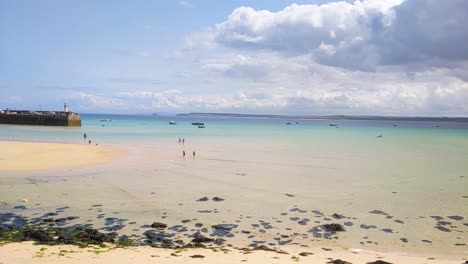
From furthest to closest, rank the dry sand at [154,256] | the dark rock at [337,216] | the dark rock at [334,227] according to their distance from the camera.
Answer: the dark rock at [337,216]
the dark rock at [334,227]
the dry sand at [154,256]

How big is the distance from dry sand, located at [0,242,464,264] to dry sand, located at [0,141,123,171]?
2080 cm

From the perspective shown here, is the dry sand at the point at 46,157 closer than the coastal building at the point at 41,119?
Yes

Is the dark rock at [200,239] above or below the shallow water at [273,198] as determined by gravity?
above

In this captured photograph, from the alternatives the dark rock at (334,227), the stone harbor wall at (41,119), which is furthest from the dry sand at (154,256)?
the stone harbor wall at (41,119)

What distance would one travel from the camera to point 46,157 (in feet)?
124

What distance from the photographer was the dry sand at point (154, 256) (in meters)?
11.6

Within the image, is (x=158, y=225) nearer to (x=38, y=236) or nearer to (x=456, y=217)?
(x=38, y=236)

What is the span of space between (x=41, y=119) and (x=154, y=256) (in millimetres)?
100951

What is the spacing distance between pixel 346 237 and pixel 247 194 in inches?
342

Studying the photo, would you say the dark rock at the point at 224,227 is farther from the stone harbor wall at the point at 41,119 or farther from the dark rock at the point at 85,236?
the stone harbor wall at the point at 41,119

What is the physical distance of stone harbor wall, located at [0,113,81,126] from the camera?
100500 millimetres

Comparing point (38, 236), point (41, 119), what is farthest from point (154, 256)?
point (41, 119)

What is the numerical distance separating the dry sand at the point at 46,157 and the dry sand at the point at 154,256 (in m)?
20.8

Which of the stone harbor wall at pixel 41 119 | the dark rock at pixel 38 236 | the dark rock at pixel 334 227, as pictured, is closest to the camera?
the dark rock at pixel 38 236
